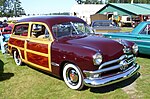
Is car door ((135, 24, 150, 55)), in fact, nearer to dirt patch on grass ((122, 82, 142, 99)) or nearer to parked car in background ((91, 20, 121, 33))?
dirt patch on grass ((122, 82, 142, 99))

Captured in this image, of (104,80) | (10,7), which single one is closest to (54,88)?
(104,80)

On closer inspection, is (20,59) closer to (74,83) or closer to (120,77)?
(74,83)

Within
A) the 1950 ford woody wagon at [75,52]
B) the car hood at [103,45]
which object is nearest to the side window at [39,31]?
the 1950 ford woody wagon at [75,52]

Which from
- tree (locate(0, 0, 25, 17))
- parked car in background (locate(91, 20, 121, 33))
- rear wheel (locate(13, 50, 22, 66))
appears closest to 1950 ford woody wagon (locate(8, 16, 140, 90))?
rear wheel (locate(13, 50, 22, 66))

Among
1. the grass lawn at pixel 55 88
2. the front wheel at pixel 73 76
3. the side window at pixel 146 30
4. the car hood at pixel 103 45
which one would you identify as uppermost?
the side window at pixel 146 30

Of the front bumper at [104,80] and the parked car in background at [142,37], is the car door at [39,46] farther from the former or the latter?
the parked car in background at [142,37]

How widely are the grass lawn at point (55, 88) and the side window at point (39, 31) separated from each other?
1166 mm

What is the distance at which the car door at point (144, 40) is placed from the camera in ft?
26.0

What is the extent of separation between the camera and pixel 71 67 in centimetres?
528

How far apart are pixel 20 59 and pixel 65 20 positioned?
2.41 m

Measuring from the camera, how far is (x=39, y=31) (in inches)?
258

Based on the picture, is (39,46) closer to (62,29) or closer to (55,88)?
(62,29)

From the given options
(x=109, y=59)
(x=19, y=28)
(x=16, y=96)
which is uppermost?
(x=19, y=28)

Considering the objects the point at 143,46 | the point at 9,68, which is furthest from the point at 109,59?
the point at 9,68
